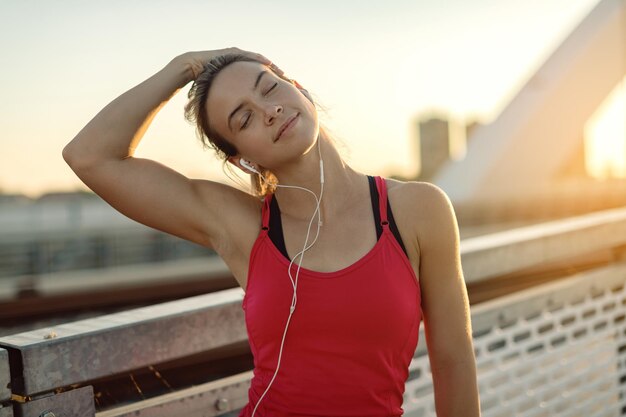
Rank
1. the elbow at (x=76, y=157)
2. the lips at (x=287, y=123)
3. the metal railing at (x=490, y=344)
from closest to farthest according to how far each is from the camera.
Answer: the metal railing at (x=490, y=344), the lips at (x=287, y=123), the elbow at (x=76, y=157)

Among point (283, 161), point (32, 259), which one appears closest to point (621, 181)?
point (32, 259)

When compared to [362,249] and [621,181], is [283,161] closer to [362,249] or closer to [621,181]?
[362,249]

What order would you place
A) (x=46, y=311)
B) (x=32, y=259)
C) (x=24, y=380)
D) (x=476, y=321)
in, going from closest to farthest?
(x=24, y=380) < (x=476, y=321) < (x=46, y=311) < (x=32, y=259)

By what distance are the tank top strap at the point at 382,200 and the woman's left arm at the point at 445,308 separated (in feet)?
0.29

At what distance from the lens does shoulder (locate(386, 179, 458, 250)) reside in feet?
6.33

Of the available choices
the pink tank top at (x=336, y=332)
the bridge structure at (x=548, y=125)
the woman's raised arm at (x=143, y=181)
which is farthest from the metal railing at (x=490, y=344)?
the bridge structure at (x=548, y=125)

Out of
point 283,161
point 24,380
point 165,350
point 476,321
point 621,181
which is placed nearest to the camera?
point 24,380

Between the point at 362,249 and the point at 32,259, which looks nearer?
the point at 362,249

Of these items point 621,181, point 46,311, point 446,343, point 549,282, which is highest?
point 446,343

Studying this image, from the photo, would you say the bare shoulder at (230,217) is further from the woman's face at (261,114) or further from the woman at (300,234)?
the woman's face at (261,114)

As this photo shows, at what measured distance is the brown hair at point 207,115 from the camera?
2.10 metres

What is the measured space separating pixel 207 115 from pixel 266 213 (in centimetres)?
32

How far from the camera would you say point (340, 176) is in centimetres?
209

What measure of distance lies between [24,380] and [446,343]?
3.39ft
